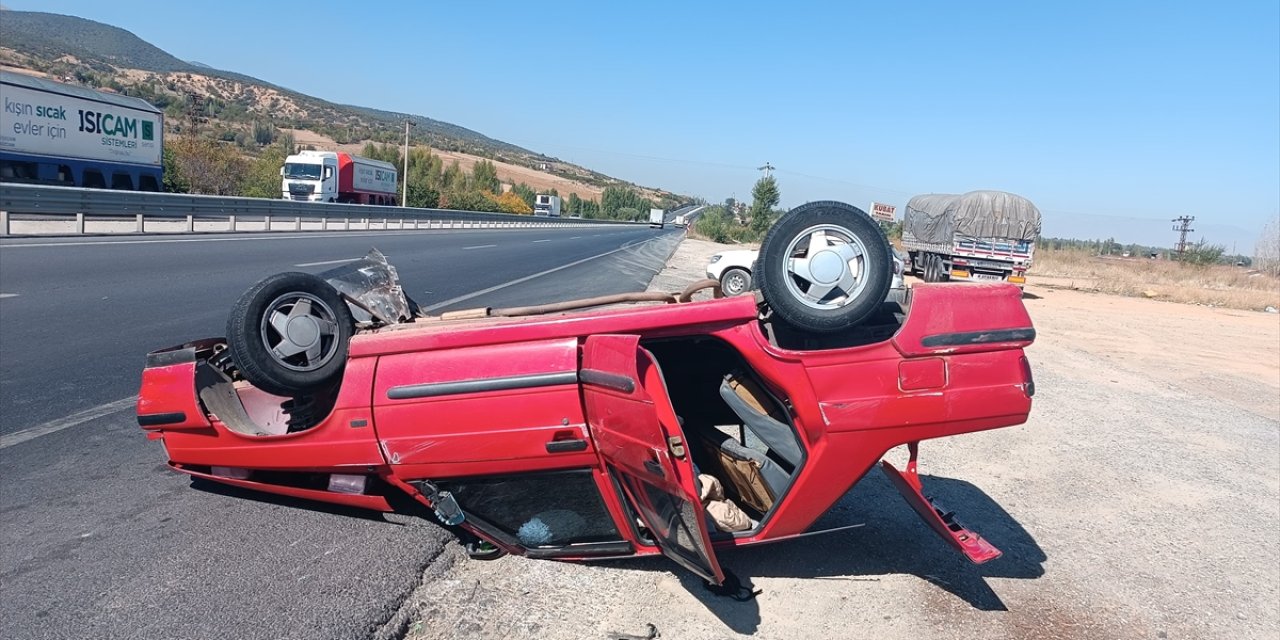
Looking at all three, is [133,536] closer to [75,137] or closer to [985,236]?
[985,236]

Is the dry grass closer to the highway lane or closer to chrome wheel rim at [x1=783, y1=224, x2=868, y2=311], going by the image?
the highway lane

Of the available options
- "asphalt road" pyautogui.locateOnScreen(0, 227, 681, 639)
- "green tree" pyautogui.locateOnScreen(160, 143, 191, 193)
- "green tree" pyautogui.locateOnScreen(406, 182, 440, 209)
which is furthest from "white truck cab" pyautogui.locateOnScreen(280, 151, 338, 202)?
"asphalt road" pyautogui.locateOnScreen(0, 227, 681, 639)

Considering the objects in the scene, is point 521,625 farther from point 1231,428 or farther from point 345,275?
point 1231,428

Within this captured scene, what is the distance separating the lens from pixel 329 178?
45219 mm

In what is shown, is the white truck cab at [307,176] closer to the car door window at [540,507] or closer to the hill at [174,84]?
the hill at [174,84]

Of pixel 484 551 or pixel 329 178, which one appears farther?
pixel 329 178

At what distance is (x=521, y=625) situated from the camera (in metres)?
3.04

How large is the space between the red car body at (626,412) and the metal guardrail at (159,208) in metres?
17.7

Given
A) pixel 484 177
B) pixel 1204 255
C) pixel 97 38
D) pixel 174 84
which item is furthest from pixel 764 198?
pixel 97 38

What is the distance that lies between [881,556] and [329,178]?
4608 centimetres

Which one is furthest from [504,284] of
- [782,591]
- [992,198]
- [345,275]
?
[992,198]

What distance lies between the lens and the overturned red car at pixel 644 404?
3.11 meters

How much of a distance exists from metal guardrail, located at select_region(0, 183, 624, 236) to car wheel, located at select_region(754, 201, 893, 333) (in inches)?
735

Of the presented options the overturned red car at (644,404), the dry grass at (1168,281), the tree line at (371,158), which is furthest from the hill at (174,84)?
the overturned red car at (644,404)
